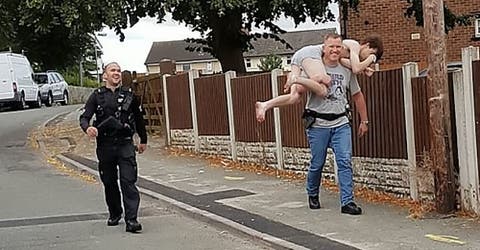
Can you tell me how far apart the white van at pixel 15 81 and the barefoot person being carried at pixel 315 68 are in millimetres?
25018

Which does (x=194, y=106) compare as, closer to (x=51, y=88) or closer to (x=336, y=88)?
(x=336, y=88)

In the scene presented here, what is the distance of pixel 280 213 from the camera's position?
952 cm

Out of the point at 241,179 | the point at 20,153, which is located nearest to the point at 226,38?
the point at 20,153

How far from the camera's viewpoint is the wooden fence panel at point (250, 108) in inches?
528

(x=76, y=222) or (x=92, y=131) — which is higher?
(x=92, y=131)

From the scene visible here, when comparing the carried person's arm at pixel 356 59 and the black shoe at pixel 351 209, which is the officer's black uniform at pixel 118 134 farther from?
the carried person's arm at pixel 356 59

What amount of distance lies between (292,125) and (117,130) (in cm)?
423

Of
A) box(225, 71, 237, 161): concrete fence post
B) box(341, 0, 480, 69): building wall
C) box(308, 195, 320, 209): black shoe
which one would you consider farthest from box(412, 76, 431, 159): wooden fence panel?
box(341, 0, 480, 69): building wall

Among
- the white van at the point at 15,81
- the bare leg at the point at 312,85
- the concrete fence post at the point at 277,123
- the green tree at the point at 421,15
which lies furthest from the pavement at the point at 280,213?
the white van at the point at 15,81

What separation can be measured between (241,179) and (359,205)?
3236 millimetres

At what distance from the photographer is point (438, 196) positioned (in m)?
8.79

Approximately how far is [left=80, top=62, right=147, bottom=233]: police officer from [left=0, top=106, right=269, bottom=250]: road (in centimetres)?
41

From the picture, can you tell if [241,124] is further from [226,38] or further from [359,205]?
[226,38]

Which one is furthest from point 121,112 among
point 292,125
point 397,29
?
point 397,29
